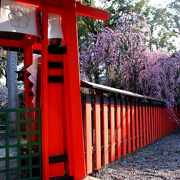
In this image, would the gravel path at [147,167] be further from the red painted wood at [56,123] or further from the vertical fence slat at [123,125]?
the red painted wood at [56,123]

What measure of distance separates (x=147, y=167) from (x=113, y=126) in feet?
3.45

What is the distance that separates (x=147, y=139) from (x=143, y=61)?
4350 millimetres

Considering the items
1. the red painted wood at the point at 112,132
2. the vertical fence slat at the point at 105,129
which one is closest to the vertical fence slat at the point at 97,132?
the vertical fence slat at the point at 105,129

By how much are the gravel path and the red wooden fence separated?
0.59 feet

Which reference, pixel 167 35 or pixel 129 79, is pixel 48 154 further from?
pixel 167 35

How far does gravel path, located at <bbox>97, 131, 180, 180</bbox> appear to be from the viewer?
5215 mm

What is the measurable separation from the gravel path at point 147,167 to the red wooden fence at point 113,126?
181 mm

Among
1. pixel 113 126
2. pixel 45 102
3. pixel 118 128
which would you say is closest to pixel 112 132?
pixel 113 126

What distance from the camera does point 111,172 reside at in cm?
546

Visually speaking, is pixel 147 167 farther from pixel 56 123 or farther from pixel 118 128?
pixel 56 123

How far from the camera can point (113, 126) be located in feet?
20.5

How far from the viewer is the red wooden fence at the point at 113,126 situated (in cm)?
514

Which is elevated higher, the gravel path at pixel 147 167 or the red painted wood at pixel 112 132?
the red painted wood at pixel 112 132

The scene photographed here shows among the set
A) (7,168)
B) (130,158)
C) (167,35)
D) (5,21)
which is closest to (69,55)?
(5,21)
